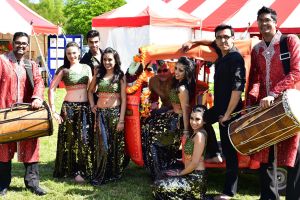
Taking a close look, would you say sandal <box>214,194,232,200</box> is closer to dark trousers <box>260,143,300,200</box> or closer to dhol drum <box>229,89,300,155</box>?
dark trousers <box>260,143,300,200</box>

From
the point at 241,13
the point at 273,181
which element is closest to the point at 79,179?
the point at 273,181

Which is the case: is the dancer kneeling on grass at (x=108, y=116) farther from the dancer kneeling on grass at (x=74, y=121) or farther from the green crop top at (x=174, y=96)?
the green crop top at (x=174, y=96)

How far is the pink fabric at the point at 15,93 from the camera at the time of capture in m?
4.39

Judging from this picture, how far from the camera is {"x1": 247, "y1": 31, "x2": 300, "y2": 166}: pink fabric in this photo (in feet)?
12.5

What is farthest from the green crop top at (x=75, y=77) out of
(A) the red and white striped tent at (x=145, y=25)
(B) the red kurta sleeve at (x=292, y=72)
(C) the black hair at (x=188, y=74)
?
(A) the red and white striped tent at (x=145, y=25)

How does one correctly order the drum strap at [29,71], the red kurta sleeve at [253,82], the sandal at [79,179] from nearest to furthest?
the red kurta sleeve at [253,82], the drum strap at [29,71], the sandal at [79,179]

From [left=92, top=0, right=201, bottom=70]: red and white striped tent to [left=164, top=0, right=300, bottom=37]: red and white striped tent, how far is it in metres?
0.54

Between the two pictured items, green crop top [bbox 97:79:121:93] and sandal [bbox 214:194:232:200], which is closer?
sandal [bbox 214:194:232:200]

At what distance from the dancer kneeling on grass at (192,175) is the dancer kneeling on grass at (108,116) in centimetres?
90

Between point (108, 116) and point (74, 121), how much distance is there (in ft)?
1.41

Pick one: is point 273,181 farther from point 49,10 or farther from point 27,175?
point 49,10

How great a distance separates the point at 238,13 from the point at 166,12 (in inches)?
69.4

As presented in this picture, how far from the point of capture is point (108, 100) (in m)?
4.97

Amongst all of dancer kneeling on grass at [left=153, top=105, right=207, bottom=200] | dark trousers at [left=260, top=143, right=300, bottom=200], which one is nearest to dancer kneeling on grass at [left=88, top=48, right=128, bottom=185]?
dancer kneeling on grass at [left=153, top=105, right=207, bottom=200]
